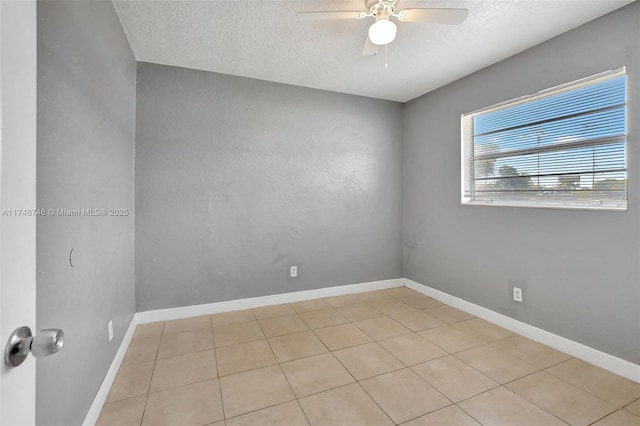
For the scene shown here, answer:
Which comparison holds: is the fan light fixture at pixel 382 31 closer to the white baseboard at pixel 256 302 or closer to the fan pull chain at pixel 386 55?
the fan pull chain at pixel 386 55

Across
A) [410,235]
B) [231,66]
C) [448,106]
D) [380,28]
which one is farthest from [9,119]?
[410,235]

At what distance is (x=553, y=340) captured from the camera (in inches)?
90.4

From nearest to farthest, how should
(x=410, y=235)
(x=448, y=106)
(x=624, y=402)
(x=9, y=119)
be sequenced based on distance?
(x=9, y=119)
(x=624, y=402)
(x=448, y=106)
(x=410, y=235)

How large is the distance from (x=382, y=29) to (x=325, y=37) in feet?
2.14

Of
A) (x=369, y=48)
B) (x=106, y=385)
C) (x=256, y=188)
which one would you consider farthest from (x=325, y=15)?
(x=106, y=385)

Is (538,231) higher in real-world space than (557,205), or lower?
lower

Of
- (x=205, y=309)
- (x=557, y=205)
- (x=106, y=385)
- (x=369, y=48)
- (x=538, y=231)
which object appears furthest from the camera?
(x=205, y=309)

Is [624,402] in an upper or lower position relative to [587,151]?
lower

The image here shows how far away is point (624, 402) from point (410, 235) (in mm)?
2315

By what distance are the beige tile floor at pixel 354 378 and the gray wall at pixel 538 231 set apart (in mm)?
310

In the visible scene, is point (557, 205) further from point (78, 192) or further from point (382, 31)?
point (78, 192)

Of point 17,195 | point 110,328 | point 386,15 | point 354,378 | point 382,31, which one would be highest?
point 386,15

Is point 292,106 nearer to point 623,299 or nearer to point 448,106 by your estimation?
point 448,106

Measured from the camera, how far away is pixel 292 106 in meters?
3.24
